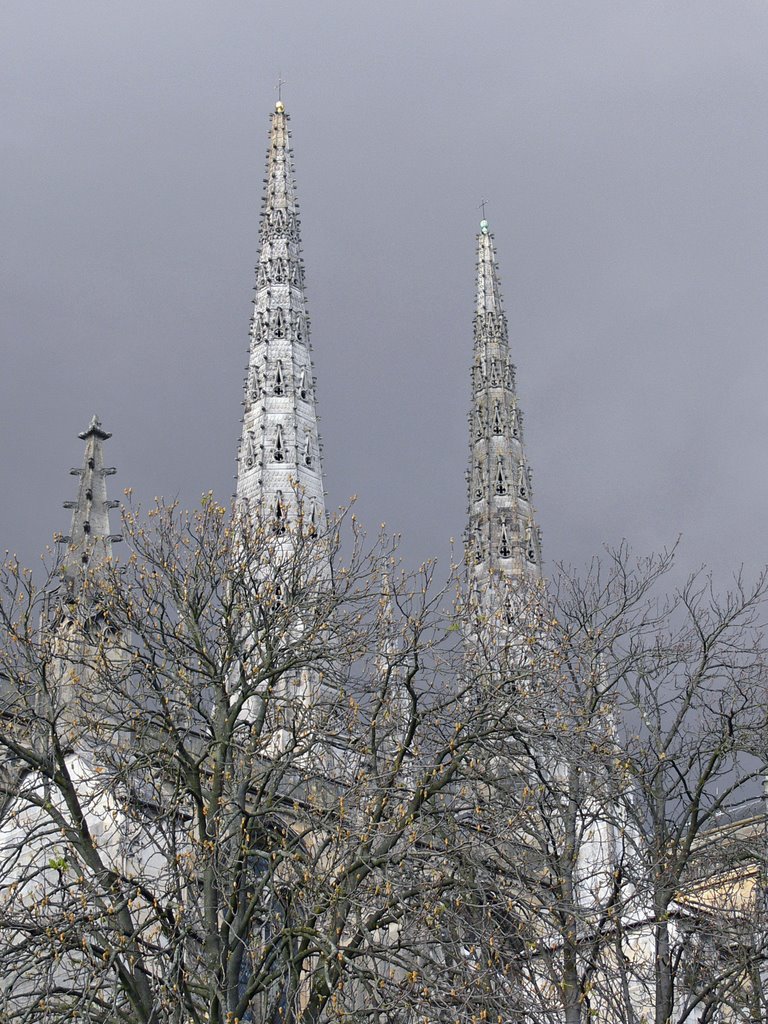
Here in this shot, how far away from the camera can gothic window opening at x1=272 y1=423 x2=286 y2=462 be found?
43.5 metres

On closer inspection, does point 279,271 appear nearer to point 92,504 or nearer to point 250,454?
point 250,454

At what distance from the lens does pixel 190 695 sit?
1596cm

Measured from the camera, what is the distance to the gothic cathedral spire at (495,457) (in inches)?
2148

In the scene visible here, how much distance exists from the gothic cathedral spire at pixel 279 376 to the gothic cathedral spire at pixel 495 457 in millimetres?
10716

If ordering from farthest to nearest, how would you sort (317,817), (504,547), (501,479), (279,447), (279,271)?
(501,479)
(504,547)
(279,271)
(279,447)
(317,817)

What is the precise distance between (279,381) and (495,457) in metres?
15.9

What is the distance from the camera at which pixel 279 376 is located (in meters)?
46.0

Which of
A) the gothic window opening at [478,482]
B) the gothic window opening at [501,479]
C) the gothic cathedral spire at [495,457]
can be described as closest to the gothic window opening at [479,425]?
the gothic cathedral spire at [495,457]

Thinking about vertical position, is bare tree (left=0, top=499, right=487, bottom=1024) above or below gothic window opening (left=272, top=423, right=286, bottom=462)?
below

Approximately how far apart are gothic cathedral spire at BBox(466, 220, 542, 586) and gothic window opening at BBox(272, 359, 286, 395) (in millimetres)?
11563

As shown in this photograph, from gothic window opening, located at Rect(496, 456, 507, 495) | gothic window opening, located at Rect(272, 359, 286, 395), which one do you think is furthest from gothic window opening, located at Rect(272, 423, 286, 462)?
gothic window opening, located at Rect(496, 456, 507, 495)

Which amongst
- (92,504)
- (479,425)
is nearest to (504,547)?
(479,425)

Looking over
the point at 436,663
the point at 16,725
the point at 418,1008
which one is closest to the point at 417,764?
the point at 436,663

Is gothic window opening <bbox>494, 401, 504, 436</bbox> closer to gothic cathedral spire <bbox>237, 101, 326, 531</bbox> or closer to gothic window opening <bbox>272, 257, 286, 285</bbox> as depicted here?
gothic cathedral spire <bbox>237, 101, 326, 531</bbox>
